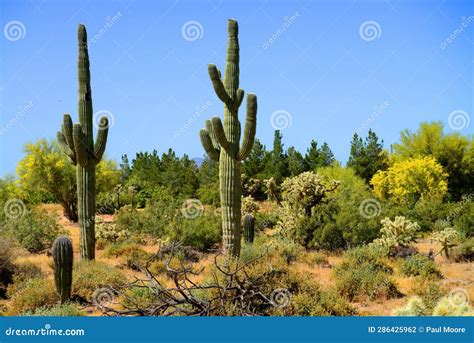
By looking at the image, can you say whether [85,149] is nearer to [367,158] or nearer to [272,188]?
[272,188]

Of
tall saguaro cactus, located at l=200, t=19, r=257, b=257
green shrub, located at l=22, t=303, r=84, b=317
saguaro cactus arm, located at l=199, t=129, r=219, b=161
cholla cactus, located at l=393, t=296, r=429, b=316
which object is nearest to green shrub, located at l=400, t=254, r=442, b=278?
tall saguaro cactus, located at l=200, t=19, r=257, b=257

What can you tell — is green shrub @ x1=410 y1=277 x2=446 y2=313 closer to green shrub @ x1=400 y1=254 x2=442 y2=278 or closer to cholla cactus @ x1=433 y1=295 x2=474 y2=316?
green shrub @ x1=400 y1=254 x2=442 y2=278

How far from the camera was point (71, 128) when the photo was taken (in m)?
14.6

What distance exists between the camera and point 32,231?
1930 centimetres

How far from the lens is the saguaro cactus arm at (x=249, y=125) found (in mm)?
12836

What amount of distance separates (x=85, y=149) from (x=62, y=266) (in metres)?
3.84

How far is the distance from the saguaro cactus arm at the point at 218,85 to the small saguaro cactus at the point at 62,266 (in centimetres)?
445

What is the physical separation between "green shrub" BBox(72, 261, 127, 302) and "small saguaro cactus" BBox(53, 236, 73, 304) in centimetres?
63

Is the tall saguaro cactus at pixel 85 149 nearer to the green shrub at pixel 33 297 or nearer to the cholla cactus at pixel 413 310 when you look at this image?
the green shrub at pixel 33 297

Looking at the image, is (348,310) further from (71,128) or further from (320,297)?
(71,128)

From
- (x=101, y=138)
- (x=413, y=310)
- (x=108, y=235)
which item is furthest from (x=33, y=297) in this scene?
(x=108, y=235)

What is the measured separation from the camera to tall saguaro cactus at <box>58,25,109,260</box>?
48.2ft

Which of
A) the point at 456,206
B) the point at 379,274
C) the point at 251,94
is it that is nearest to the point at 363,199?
the point at 456,206

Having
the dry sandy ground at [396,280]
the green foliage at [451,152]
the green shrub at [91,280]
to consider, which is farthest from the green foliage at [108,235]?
the green foliage at [451,152]
